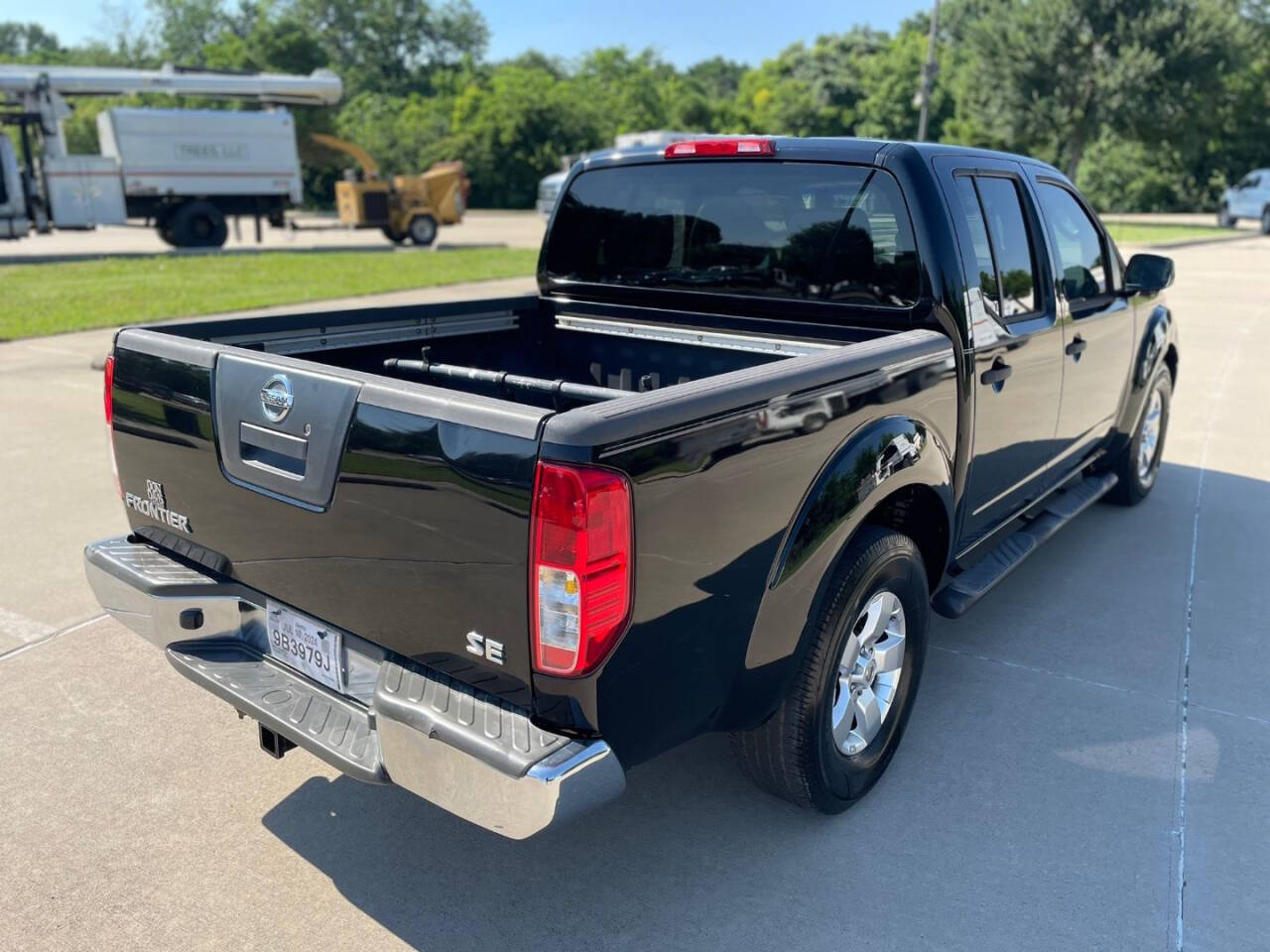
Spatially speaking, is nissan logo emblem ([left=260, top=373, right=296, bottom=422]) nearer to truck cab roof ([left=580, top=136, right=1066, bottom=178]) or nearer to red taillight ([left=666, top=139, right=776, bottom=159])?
red taillight ([left=666, top=139, right=776, bottom=159])

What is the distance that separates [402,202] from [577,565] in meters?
25.8

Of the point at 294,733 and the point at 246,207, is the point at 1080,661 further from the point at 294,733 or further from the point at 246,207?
the point at 246,207

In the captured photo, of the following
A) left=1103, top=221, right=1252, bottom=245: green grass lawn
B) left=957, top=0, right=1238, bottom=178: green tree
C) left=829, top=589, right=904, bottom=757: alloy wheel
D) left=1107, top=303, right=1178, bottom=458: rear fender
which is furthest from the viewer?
left=957, top=0, right=1238, bottom=178: green tree

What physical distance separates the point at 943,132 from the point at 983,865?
56584 mm

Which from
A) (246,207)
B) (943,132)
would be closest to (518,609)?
(246,207)

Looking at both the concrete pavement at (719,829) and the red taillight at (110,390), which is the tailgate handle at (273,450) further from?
the concrete pavement at (719,829)

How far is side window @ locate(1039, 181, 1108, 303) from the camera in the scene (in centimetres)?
437

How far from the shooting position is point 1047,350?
412 cm

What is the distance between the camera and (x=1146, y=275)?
508 centimetres

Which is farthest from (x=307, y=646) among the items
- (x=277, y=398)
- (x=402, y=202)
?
(x=402, y=202)

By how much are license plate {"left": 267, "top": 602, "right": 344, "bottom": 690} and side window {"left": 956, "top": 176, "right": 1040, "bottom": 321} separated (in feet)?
8.10

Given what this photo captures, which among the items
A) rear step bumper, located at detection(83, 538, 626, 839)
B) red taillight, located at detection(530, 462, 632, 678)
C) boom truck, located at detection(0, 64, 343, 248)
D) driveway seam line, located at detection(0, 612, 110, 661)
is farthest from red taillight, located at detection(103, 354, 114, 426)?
boom truck, located at detection(0, 64, 343, 248)

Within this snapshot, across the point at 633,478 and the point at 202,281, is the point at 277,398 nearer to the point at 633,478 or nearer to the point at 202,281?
the point at 633,478

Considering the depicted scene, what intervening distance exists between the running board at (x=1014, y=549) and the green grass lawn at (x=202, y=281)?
10.5 m
